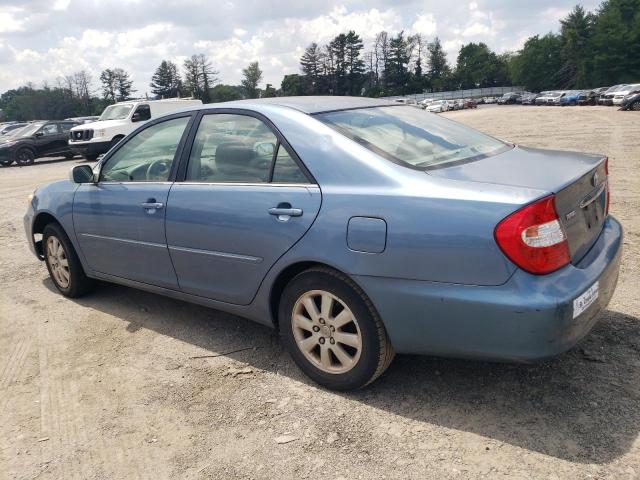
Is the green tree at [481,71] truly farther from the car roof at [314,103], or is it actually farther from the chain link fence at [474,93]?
the car roof at [314,103]

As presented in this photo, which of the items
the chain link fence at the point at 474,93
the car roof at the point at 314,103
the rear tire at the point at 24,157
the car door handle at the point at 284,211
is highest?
the car roof at the point at 314,103

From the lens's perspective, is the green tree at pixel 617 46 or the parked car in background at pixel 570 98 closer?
the parked car in background at pixel 570 98

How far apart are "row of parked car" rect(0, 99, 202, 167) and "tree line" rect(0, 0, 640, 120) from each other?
68.3 m

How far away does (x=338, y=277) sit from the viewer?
→ 2955 millimetres

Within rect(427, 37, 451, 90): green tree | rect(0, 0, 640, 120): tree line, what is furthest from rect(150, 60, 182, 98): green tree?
rect(427, 37, 451, 90): green tree

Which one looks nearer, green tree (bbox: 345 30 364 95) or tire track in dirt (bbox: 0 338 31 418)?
tire track in dirt (bbox: 0 338 31 418)

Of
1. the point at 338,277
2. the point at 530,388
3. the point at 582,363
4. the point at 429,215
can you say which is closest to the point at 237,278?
the point at 338,277

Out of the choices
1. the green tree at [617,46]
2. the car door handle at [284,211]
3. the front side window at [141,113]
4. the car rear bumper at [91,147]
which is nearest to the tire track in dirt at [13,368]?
the car door handle at [284,211]

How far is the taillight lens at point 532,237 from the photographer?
246 centimetres

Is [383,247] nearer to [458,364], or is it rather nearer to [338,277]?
[338,277]

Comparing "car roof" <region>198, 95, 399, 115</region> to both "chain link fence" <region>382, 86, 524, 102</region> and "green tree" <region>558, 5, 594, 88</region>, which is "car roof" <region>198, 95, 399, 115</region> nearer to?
"green tree" <region>558, 5, 594, 88</region>

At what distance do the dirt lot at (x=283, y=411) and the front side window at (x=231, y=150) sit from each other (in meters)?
1.20

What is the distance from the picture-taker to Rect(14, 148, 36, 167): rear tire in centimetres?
2166

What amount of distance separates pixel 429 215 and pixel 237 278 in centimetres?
136
